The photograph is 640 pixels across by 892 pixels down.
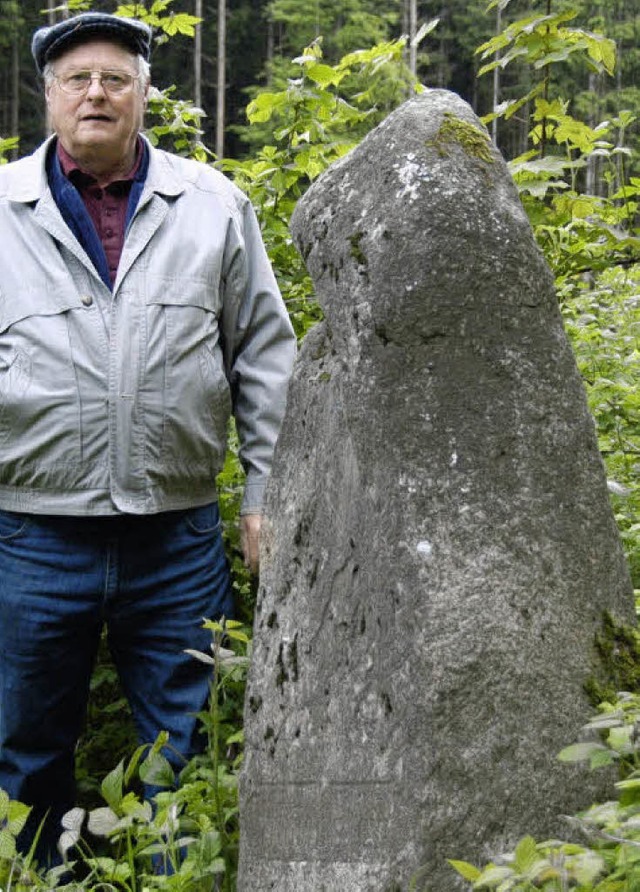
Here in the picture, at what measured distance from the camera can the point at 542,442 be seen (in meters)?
2.61

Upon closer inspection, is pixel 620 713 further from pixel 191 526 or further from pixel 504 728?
pixel 191 526

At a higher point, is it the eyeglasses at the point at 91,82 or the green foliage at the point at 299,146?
the eyeglasses at the point at 91,82

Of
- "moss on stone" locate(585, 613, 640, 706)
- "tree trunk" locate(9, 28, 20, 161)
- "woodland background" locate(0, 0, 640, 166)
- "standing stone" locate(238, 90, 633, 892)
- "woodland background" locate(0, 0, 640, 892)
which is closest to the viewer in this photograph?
"woodland background" locate(0, 0, 640, 892)

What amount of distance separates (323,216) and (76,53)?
1120 millimetres

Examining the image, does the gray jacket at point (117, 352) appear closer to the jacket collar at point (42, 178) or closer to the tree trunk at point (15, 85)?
the jacket collar at point (42, 178)

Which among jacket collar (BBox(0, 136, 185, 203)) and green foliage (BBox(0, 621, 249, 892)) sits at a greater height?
jacket collar (BBox(0, 136, 185, 203))

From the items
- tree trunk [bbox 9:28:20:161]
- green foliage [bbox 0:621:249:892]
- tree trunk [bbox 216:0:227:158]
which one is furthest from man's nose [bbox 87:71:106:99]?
tree trunk [bbox 9:28:20:161]

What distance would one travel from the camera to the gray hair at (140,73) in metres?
3.51

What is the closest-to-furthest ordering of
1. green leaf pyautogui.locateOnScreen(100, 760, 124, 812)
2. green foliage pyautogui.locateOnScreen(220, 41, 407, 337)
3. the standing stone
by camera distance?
the standing stone, green leaf pyautogui.locateOnScreen(100, 760, 124, 812), green foliage pyautogui.locateOnScreen(220, 41, 407, 337)

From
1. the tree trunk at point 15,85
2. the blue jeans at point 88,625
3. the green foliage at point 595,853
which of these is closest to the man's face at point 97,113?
the blue jeans at point 88,625

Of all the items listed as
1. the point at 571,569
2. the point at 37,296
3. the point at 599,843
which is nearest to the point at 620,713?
the point at 599,843

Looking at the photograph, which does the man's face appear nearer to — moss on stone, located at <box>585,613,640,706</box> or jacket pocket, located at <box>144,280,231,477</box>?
jacket pocket, located at <box>144,280,231,477</box>

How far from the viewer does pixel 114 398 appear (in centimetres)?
327

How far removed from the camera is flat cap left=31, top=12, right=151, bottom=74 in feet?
11.2
